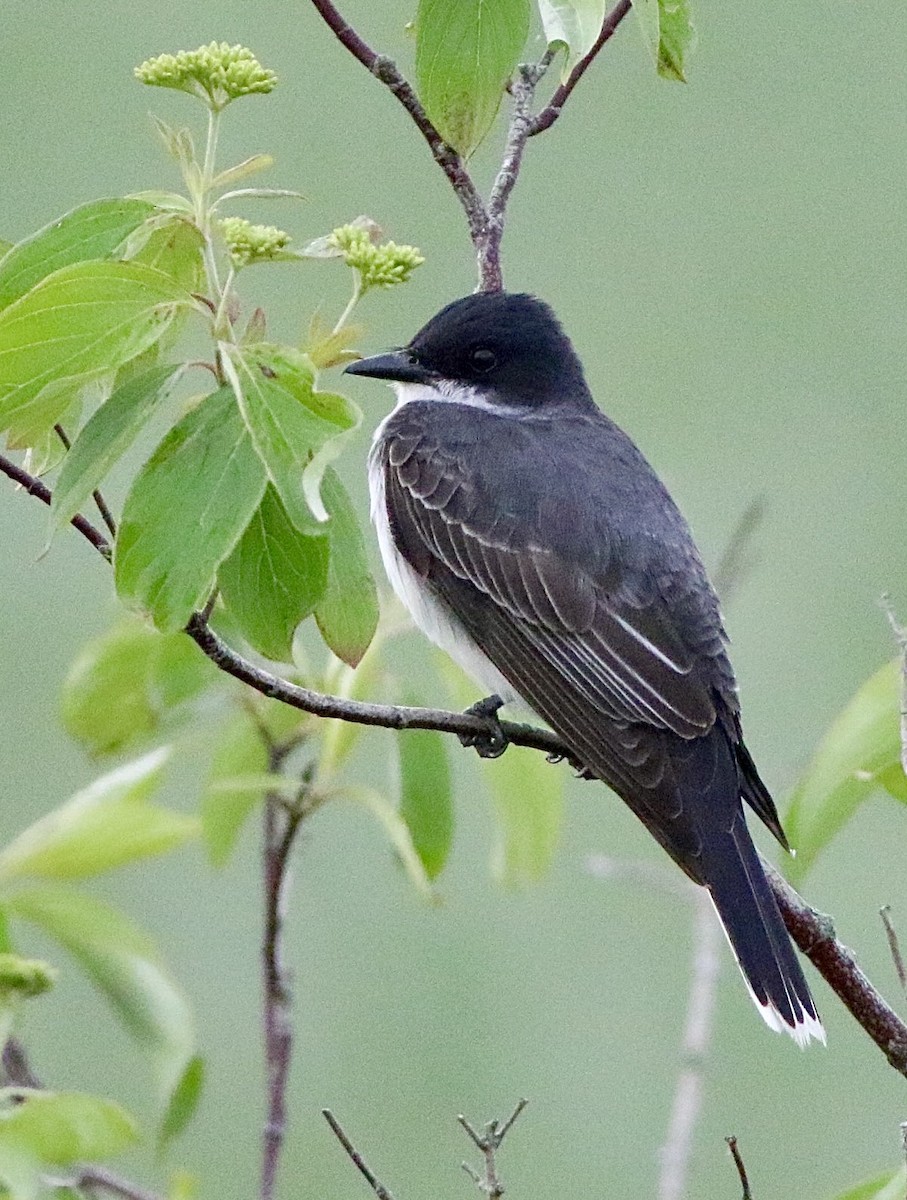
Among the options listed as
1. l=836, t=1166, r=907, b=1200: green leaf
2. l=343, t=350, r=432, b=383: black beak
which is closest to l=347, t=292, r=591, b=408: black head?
l=343, t=350, r=432, b=383: black beak

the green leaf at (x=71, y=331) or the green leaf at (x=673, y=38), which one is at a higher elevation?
the green leaf at (x=673, y=38)

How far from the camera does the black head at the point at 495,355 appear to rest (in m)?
4.15

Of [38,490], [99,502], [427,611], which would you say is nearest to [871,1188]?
[99,502]

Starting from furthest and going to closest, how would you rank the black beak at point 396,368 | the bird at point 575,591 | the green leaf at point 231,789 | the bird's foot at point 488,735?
the black beak at point 396,368 → the bird at point 575,591 → the bird's foot at point 488,735 → the green leaf at point 231,789

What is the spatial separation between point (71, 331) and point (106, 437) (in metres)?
0.13

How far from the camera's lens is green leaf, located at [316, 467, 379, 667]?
257 centimetres

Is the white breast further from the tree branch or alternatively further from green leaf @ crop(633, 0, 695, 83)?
green leaf @ crop(633, 0, 695, 83)

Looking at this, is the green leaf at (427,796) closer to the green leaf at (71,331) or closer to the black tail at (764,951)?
the black tail at (764,951)

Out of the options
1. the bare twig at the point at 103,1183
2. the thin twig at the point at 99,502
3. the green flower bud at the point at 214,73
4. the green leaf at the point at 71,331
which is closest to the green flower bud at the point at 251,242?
the green leaf at the point at 71,331

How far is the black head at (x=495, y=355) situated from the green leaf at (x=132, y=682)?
94 centimetres

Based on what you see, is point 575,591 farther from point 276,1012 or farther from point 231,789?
point 276,1012

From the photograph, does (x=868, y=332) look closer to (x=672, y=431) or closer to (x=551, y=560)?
(x=672, y=431)

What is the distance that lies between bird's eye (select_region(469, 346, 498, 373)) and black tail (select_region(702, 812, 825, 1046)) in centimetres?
136

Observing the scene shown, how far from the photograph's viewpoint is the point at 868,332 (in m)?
9.94
